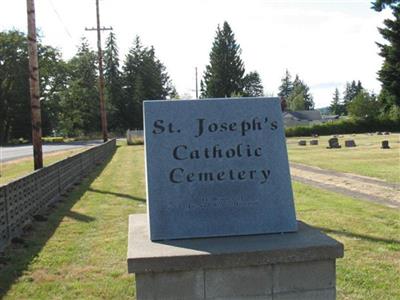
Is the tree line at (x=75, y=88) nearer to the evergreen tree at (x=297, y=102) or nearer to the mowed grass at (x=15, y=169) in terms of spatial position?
the evergreen tree at (x=297, y=102)

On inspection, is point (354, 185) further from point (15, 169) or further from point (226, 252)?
point (15, 169)

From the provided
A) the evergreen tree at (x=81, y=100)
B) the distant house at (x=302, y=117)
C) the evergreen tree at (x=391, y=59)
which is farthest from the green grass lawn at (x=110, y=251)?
the distant house at (x=302, y=117)

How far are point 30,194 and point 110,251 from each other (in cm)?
336

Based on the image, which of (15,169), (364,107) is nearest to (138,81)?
(364,107)

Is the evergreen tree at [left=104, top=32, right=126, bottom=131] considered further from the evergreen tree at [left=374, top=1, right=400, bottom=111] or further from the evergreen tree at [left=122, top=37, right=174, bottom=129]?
the evergreen tree at [left=374, top=1, right=400, bottom=111]

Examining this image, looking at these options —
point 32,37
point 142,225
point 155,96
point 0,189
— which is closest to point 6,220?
point 0,189

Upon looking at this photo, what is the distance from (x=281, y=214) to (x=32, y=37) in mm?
11564

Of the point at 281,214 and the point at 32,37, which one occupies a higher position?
the point at 32,37

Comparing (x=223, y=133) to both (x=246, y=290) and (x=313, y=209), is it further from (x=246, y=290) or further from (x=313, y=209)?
(x=313, y=209)

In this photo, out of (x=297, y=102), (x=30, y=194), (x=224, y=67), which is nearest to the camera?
(x=30, y=194)

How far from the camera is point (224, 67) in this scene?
99188 mm

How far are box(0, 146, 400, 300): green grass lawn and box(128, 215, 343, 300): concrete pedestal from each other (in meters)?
1.66

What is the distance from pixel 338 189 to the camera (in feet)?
47.1

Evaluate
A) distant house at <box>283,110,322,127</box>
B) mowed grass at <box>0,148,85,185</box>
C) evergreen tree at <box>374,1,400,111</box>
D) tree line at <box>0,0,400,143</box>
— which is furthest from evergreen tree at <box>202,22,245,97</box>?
mowed grass at <box>0,148,85,185</box>
